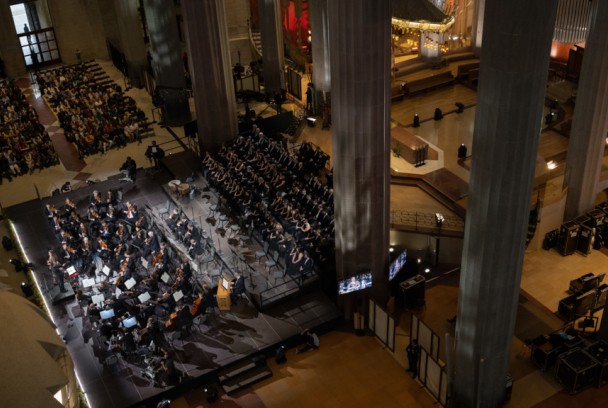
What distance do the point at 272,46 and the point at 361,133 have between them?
730 inches

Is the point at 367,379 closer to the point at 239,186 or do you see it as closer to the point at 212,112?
the point at 239,186

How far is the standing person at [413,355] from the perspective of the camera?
834 inches

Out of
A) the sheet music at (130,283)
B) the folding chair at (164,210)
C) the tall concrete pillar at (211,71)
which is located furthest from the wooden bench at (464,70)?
the sheet music at (130,283)

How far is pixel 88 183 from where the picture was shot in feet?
106

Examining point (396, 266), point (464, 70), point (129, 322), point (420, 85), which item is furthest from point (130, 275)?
point (464, 70)

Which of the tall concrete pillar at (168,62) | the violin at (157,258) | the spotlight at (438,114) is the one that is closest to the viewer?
the violin at (157,258)

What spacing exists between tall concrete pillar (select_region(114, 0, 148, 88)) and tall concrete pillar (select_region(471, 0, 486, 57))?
1858 centimetres

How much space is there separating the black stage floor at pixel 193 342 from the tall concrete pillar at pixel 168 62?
13.3 metres

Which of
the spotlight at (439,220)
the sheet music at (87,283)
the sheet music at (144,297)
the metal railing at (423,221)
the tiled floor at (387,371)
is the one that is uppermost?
the spotlight at (439,220)

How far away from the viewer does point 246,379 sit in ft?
71.7

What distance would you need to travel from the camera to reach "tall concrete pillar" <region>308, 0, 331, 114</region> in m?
33.7

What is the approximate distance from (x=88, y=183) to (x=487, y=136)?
841 inches

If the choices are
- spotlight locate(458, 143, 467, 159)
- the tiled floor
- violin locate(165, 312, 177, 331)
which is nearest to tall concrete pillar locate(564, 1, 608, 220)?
the tiled floor

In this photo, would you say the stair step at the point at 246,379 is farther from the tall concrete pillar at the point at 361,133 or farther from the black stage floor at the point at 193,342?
the tall concrete pillar at the point at 361,133
